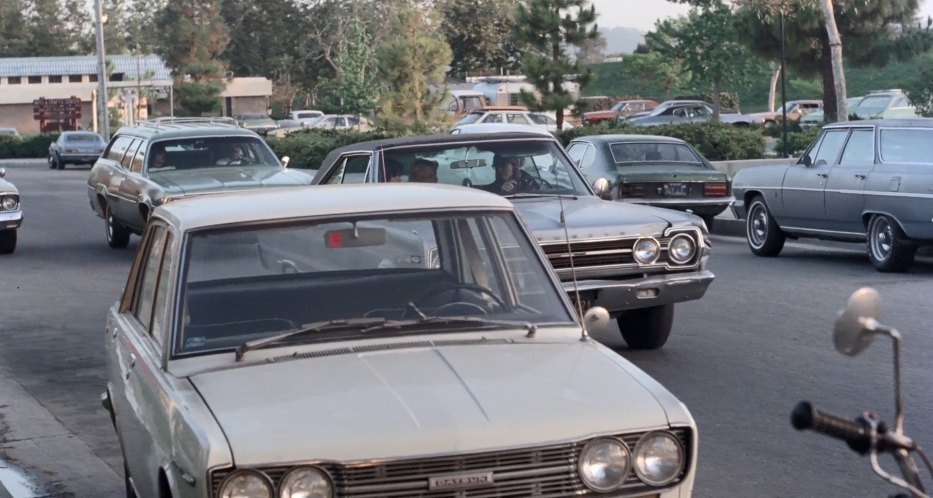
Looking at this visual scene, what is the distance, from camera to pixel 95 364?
10.6m

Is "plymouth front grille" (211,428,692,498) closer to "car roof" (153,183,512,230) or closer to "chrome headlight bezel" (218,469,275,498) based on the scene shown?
"chrome headlight bezel" (218,469,275,498)

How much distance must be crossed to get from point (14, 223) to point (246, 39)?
270 ft

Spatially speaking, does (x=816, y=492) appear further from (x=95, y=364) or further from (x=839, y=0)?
(x=839, y=0)

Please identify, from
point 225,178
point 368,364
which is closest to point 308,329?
point 368,364

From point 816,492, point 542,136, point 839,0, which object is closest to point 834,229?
point 542,136

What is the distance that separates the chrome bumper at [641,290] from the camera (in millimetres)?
9336

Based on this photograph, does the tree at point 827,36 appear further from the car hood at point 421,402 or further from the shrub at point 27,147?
the car hood at point 421,402

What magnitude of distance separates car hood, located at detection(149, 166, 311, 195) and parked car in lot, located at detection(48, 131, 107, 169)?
107ft

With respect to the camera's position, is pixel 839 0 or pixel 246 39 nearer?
pixel 839 0

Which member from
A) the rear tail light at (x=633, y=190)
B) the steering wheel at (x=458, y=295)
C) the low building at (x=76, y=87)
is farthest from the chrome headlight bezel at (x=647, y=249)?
the low building at (x=76, y=87)

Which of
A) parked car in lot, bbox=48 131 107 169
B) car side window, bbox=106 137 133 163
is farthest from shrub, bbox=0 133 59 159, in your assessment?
car side window, bbox=106 137 133 163

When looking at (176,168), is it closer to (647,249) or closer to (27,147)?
(647,249)

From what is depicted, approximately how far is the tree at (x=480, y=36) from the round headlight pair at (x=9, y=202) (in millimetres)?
64779

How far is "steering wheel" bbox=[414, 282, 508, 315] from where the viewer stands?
528 cm
